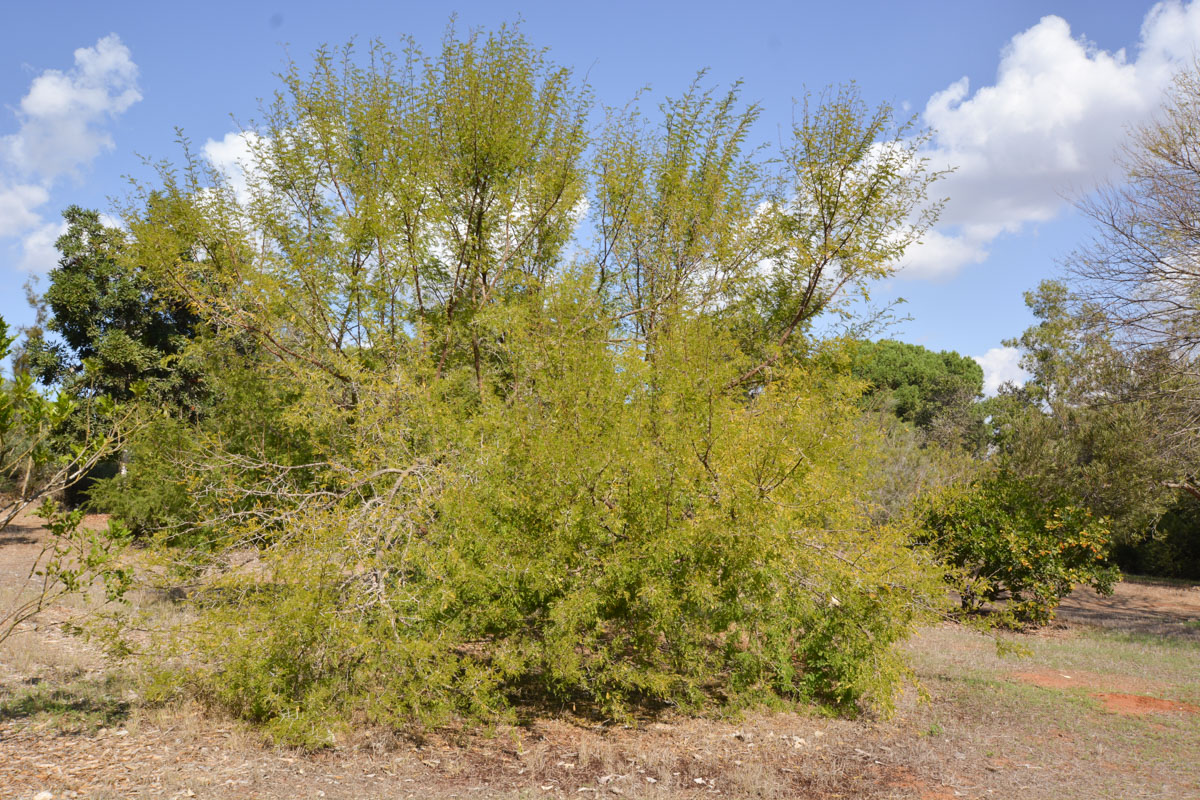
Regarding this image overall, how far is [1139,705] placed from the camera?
7.86 metres

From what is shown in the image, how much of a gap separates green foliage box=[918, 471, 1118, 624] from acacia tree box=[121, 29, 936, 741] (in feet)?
16.5

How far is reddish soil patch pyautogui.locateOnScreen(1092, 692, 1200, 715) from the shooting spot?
7.64 m

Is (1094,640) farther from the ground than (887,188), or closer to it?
closer to it

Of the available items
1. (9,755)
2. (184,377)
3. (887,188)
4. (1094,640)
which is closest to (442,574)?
(9,755)

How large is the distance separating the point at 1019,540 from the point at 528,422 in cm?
897

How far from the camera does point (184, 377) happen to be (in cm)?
2116

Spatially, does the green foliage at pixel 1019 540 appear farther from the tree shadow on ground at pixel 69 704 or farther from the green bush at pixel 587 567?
the tree shadow on ground at pixel 69 704

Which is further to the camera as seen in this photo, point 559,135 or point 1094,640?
point 1094,640

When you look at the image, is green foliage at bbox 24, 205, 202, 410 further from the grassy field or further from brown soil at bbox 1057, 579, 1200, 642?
brown soil at bbox 1057, 579, 1200, 642

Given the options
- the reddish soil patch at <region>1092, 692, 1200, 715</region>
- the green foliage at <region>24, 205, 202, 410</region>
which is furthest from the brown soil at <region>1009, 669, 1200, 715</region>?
the green foliage at <region>24, 205, 202, 410</region>

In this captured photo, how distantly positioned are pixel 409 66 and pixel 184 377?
15.4m

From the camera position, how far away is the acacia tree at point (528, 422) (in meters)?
5.97

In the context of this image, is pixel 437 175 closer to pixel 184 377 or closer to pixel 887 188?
pixel 887 188

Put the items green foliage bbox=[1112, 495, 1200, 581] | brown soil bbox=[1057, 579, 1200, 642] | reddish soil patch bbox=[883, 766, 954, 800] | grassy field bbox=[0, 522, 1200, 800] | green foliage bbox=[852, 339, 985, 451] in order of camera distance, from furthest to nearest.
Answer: green foliage bbox=[852, 339, 985, 451] → green foliage bbox=[1112, 495, 1200, 581] → brown soil bbox=[1057, 579, 1200, 642] → reddish soil patch bbox=[883, 766, 954, 800] → grassy field bbox=[0, 522, 1200, 800]
